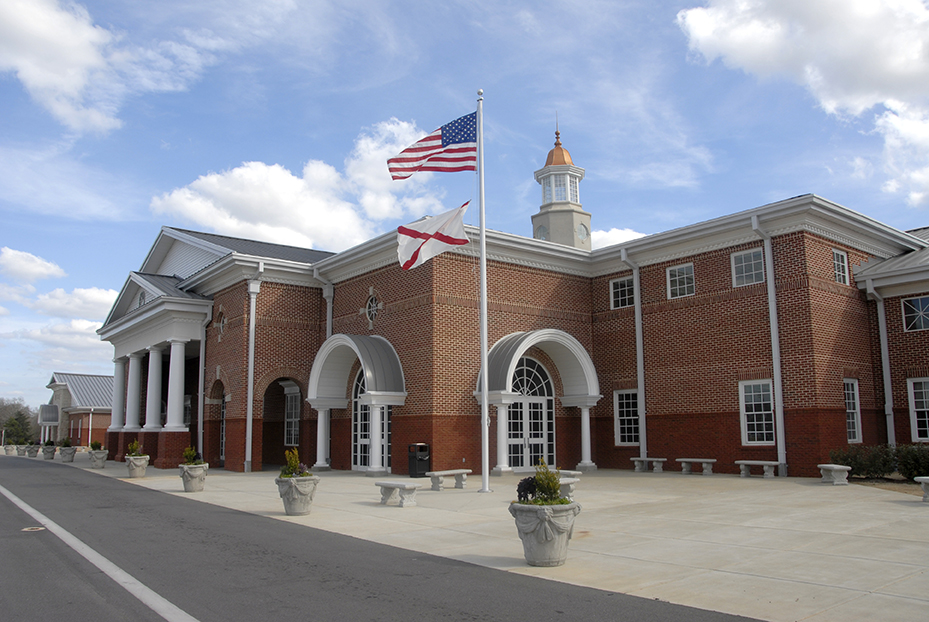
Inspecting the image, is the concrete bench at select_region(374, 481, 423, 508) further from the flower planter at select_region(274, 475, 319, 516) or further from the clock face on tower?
the clock face on tower

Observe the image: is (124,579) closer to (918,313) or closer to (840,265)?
(840,265)

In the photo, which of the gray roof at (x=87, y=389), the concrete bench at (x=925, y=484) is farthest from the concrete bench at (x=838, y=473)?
the gray roof at (x=87, y=389)

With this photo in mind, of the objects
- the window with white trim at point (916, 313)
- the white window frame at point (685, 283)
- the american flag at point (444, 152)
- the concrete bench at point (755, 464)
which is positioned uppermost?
the american flag at point (444, 152)

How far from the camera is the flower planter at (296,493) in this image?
1250 cm

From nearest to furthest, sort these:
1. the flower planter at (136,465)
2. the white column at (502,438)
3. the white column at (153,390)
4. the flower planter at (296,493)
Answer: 1. the flower planter at (296,493)
2. the white column at (502,438)
3. the flower planter at (136,465)
4. the white column at (153,390)

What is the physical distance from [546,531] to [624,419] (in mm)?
15356

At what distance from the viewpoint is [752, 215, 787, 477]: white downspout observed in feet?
59.8

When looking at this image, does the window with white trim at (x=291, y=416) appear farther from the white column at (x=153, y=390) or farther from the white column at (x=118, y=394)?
the white column at (x=118, y=394)

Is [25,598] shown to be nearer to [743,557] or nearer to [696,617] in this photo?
[696,617]

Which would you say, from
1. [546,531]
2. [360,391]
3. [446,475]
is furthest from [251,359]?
[546,531]

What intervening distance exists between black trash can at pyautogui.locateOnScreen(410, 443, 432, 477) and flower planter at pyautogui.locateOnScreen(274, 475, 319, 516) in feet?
22.4

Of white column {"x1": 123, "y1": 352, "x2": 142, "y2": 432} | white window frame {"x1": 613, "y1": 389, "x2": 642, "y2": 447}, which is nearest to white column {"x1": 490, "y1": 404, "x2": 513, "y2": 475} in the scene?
white window frame {"x1": 613, "y1": 389, "x2": 642, "y2": 447}

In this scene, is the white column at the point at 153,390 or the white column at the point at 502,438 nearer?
the white column at the point at 502,438

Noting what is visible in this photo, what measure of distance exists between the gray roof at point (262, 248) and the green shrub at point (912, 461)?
781 inches
